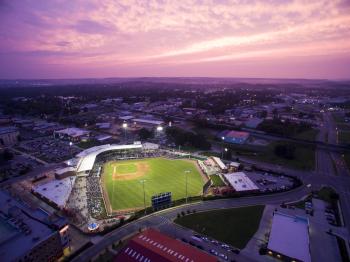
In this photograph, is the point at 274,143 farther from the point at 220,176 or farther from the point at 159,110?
the point at 159,110

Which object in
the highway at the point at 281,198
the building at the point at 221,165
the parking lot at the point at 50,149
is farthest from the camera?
the parking lot at the point at 50,149

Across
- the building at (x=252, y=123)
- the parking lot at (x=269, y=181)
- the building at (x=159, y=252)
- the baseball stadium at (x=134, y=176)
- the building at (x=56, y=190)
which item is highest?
the building at (x=159, y=252)

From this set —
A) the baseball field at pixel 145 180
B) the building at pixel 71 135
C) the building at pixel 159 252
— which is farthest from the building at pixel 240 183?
the building at pixel 71 135

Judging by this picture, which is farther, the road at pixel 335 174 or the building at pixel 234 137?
the building at pixel 234 137

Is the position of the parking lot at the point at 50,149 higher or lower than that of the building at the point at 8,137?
lower

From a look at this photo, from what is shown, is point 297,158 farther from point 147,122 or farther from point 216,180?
point 147,122

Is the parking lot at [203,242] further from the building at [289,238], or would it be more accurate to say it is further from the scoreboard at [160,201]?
the building at [289,238]
